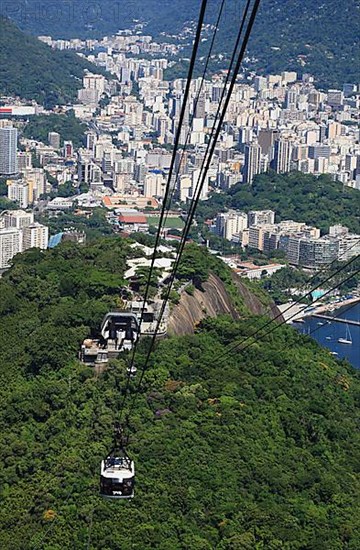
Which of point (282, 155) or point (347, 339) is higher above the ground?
point (282, 155)

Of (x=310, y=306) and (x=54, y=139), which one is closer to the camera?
(x=310, y=306)

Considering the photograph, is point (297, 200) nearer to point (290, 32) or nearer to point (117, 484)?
point (290, 32)

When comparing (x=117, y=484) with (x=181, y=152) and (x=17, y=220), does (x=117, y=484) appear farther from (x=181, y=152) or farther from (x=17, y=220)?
(x=181, y=152)

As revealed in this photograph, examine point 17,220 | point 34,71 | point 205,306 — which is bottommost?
point 17,220

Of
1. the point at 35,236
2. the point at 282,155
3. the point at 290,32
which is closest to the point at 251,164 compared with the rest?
the point at 282,155

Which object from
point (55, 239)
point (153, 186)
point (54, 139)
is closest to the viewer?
point (55, 239)

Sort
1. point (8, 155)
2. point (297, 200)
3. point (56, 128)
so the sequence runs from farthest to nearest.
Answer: point (56, 128), point (8, 155), point (297, 200)

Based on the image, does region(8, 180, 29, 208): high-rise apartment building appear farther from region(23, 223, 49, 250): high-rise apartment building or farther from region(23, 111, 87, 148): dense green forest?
region(23, 111, 87, 148): dense green forest

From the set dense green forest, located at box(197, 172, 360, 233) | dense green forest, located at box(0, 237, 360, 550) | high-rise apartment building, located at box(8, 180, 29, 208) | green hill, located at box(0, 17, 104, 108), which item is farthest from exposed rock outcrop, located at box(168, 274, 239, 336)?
green hill, located at box(0, 17, 104, 108)
